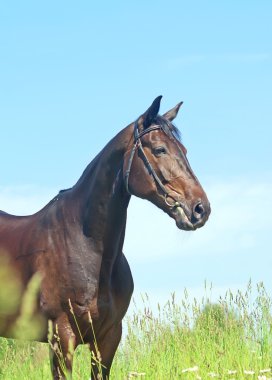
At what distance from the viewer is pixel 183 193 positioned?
21.1 feet

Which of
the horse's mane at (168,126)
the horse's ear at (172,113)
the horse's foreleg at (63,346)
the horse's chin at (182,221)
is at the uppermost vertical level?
the horse's ear at (172,113)

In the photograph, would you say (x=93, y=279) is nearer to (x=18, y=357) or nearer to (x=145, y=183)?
(x=145, y=183)

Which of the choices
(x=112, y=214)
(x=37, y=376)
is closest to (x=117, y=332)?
(x=112, y=214)

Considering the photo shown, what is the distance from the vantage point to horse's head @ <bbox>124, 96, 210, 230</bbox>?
6.37 meters

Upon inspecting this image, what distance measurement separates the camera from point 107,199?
267 inches

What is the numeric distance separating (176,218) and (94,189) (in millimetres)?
849

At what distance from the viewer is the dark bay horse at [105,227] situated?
21.3 feet

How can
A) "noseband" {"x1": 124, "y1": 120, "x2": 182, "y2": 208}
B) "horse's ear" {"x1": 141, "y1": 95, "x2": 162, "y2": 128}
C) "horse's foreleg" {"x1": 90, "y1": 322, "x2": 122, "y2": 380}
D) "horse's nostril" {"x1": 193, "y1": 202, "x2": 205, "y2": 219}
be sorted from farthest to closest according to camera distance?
"horse's foreleg" {"x1": 90, "y1": 322, "x2": 122, "y2": 380} → "horse's ear" {"x1": 141, "y1": 95, "x2": 162, "y2": 128} → "noseband" {"x1": 124, "y1": 120, "x2": 182, "y2": 208} → "horse's nostril" {"x1": 193, "y1": 202, "x2": 205, "y2": 219}

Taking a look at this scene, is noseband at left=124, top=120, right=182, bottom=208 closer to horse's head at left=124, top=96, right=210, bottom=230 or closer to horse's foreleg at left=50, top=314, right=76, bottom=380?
horse's head at left=124, top=96, right=210, bottom=230

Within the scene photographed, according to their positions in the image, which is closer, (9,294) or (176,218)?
(176,218)

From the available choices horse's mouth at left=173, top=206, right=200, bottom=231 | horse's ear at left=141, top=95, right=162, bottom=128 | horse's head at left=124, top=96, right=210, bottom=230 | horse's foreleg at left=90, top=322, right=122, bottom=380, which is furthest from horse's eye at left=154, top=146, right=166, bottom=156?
horse's foreleg at left=90, top=322, right=122, bottom=380

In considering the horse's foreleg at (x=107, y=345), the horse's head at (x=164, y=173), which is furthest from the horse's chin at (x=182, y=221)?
the horse's foreleg at (x=107, y=345)

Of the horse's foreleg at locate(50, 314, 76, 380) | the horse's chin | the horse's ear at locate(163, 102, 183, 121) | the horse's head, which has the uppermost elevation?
the horse's ear at locate(163, 102, 183, 121)

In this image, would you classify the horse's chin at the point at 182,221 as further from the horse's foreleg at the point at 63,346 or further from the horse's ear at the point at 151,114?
the horse's foreleg at the point at 63,346
